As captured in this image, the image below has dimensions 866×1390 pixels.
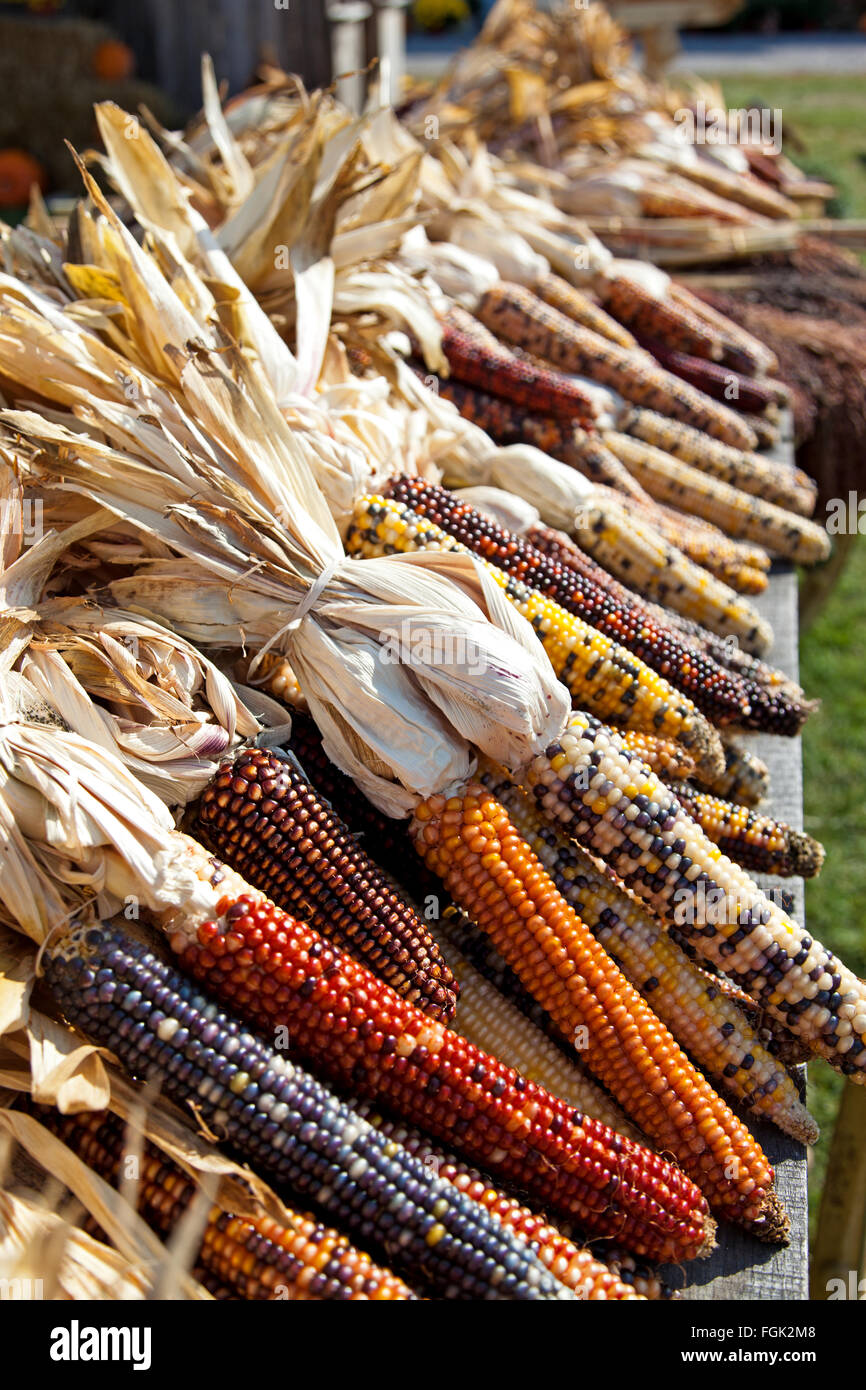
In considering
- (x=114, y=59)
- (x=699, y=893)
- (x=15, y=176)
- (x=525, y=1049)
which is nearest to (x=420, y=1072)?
(x=525, y=1049)

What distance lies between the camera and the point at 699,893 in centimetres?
234

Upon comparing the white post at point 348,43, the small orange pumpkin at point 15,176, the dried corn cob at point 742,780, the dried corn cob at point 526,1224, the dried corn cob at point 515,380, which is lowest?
the dried corn cob at point 526,1224

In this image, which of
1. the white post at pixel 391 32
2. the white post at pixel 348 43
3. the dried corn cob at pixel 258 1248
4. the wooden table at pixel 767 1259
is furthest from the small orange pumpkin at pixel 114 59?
the dried corn cob at pixel 258 1248

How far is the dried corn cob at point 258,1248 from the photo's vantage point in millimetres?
1800

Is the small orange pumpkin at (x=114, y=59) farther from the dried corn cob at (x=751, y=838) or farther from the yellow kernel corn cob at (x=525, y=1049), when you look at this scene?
the yellow kernel corn cob at (x=525, y=1049)

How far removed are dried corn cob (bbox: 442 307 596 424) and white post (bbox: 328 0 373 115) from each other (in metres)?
4.55

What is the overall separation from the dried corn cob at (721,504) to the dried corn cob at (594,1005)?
2.13 meters

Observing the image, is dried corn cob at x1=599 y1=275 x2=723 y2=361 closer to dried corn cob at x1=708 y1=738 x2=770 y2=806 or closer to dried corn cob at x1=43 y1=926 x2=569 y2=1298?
dried corn cob at x1=708 y1=738 x2=770 y2=806

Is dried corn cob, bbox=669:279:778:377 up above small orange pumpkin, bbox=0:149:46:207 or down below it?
below

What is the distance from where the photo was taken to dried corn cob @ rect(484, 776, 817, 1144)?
2.33 m

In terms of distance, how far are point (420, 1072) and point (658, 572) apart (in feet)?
6.35

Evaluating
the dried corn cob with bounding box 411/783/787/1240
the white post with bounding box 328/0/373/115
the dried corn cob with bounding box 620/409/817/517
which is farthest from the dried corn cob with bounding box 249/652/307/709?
the white post with bounding box 328/0/373/115

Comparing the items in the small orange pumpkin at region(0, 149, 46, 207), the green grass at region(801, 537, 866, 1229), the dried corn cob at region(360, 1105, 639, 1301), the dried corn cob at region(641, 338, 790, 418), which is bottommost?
the green grass at region(801, 537, 866, 1229)
